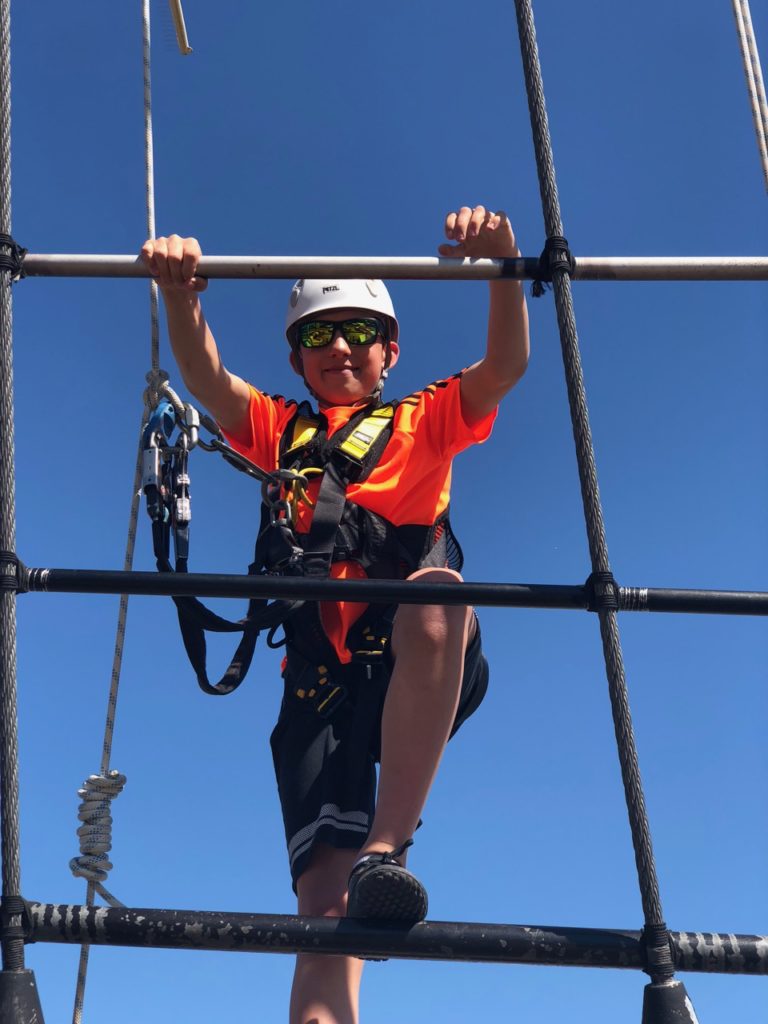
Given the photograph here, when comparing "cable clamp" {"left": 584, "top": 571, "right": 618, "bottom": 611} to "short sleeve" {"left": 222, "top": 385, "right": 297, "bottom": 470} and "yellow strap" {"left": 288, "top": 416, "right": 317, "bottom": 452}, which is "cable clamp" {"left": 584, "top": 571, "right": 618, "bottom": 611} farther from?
"short sleeve" {"left": 222, "top": 385, "right": 297, "bottom": 470}

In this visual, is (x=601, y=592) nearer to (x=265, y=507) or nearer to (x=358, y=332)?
(x=265, y=507)

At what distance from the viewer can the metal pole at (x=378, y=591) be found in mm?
1813

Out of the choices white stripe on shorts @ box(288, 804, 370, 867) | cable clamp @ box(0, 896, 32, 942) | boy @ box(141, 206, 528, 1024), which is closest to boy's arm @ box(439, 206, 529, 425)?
boy @ box(141, 206, 528, 1024)

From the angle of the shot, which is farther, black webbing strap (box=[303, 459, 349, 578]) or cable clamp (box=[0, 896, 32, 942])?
black webbing strap (box=[303, 459, 349, 578])

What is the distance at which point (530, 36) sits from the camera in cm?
225

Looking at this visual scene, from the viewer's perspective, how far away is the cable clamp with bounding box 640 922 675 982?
161 cm

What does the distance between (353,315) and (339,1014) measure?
1.98 meters

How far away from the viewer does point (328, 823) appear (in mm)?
2979

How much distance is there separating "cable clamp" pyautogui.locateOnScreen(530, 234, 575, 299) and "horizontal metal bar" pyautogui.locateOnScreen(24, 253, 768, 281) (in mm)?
11

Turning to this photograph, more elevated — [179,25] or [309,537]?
[179,25]

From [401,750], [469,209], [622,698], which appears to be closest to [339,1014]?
[401,750]

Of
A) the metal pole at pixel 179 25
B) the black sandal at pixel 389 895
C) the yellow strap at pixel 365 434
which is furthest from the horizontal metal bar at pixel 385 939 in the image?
the metal pole at pixel 179 25

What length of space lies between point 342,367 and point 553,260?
1618 millimetres

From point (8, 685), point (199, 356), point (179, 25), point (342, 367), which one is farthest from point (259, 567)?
point (179, 25)
